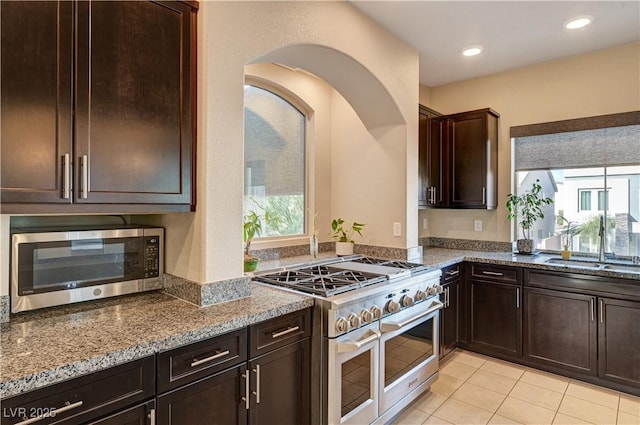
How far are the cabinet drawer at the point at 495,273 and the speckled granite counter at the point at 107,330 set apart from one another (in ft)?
7.14

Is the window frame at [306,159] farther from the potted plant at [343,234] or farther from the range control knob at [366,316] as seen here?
the range control knob at [366,316]

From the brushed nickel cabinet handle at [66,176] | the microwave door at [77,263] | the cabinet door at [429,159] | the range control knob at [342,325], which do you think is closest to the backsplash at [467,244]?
the cabinet door at [429,159]

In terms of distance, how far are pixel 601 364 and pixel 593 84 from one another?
2448 mm

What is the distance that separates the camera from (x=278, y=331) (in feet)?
5.68

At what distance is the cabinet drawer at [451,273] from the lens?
3.14 meters

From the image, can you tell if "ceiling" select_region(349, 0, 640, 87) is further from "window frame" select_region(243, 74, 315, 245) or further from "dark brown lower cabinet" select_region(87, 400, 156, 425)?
"dark brown lower cabinet" select_region(87, 400, 156, 425)

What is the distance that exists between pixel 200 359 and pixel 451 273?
97.5 inches

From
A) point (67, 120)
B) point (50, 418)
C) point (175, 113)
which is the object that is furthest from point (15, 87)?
point (50, 418)

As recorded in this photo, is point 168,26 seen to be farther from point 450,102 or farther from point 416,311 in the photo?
point 450,102

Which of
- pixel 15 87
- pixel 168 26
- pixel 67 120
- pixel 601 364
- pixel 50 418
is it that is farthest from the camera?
pixel 601 364

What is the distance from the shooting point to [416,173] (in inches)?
125

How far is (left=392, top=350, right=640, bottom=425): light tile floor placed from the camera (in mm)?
2426

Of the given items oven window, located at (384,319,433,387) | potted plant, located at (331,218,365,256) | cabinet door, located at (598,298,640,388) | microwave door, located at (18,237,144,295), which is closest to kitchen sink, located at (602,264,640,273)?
cabinet door, located at (598,298,640,388)

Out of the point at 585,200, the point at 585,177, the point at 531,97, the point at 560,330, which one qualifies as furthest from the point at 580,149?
the point at 560,330
